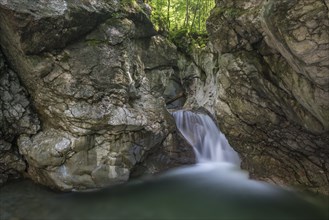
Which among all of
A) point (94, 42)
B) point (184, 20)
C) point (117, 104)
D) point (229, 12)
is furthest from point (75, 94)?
point (184, 20)

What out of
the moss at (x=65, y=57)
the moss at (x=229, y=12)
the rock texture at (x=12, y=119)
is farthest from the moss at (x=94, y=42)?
the moss at (x=229, y=12)

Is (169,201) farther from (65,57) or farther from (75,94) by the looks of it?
(65,57)

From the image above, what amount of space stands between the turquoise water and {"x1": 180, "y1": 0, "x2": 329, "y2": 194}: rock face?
1023 mm

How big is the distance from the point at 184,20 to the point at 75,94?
14.1 m

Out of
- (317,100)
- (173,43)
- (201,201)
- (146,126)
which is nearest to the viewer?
(317,100)

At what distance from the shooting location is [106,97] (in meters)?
11.7

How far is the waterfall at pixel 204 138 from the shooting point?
14.3m

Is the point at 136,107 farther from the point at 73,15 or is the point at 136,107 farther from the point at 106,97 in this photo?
the point at 73,15

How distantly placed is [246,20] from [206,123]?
768cm

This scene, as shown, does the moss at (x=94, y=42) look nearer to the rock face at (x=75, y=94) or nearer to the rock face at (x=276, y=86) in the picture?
the rock face at (x=75, y=94)

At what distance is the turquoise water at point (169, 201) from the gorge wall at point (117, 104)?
22.2 inches

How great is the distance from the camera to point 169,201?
10.1 metres

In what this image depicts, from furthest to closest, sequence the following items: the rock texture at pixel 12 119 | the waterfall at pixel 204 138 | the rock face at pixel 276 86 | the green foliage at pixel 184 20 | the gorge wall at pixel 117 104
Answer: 1. the green foliage at pixel 184 20
2. the waterfall at pixel 204 138
3. the rock texture at pixel 12 119
4. the gorge wall at pixel 117 104
5. the rock face at pixel 276 86

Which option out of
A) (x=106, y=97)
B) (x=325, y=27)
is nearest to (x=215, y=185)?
(x=106, y=97)
